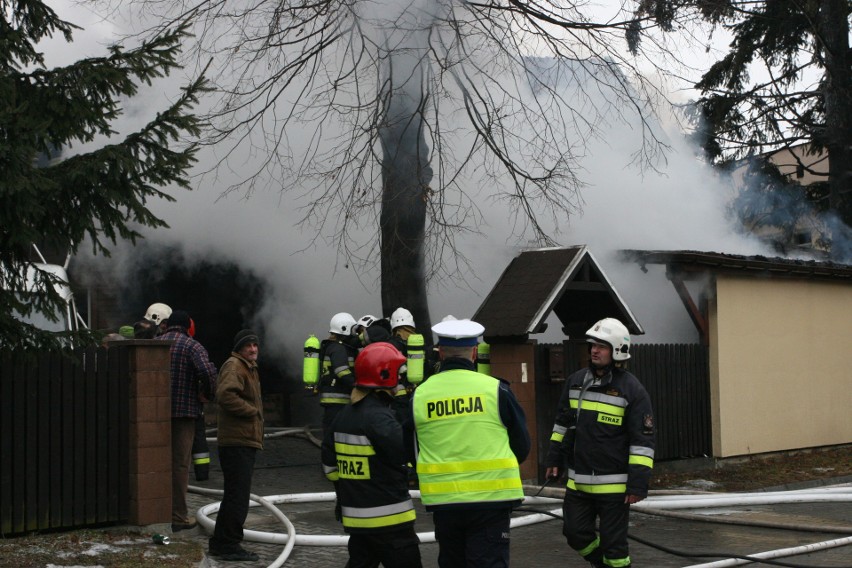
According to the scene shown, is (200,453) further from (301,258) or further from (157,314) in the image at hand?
(301,258)

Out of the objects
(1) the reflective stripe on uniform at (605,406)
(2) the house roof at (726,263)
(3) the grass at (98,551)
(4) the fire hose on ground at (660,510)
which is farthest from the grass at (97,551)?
(2) the house roof at (726,263)

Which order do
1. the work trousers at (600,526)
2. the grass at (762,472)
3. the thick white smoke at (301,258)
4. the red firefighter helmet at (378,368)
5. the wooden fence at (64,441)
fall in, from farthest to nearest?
the thick white smoke at (301,258) < the grass at (762,472) < the wooden fence at (64,441) < the work trousers at (600,526) < the red firefighter helmet at (378,368)

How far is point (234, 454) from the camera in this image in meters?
7.76

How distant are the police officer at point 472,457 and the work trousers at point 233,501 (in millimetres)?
2760

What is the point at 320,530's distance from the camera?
9078 mm

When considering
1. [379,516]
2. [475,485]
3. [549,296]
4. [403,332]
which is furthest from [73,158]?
[549,296]

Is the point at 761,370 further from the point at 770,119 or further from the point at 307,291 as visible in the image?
the point at 770,119

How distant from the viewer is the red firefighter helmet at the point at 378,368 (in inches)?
213

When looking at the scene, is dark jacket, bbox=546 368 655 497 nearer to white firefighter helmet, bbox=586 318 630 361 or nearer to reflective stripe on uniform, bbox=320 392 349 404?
white firefighter helmet, bbox=586 318 630 361

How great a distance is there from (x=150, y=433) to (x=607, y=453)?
12.7ft

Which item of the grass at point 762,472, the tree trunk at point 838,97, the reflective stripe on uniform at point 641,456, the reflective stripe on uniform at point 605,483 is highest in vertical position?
the tree trunk at point 838,97

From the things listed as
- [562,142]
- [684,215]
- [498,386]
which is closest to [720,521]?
[498,386]

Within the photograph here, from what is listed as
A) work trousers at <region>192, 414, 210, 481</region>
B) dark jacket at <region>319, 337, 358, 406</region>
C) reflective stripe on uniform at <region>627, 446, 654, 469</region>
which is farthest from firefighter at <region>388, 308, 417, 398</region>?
reflective stripe on uniform at <region>627, 446, 654, 469</region>

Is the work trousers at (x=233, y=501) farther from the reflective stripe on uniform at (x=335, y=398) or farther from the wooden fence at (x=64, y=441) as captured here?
the reflective stripe on uniform at (x=335, y=398)
